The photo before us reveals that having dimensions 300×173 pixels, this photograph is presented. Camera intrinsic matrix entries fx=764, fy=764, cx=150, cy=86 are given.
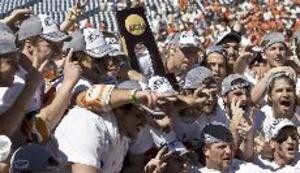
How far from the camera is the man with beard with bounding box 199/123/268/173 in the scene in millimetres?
4082

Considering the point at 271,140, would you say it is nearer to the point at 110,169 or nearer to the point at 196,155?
the point at 196,155

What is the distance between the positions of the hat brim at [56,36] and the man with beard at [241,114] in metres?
1.06

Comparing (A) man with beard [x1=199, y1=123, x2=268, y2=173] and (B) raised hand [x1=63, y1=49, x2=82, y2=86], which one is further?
(A) man with beard [x1=199, y1=123, x2=268, y2=173]

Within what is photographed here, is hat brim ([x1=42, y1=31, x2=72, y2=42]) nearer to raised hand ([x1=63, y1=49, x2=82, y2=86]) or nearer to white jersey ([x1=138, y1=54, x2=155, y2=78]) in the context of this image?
raised hand ([x1=63, y1=49, x2=82, y2=86])

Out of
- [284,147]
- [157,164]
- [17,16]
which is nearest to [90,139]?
[157,164]

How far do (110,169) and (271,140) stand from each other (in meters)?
1.38

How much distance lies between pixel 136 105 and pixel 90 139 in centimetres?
24

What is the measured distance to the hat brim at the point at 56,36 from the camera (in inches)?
153

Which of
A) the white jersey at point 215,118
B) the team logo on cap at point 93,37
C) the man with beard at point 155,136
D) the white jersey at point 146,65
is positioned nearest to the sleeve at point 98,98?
the man with beard at point 155,136

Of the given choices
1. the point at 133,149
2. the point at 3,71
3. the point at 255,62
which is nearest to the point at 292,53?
the point at 255,62

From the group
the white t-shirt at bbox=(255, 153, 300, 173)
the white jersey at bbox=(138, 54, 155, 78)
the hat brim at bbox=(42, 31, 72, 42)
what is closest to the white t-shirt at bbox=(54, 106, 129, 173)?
the hat brim at bbox=(42, 31, 72, 42)

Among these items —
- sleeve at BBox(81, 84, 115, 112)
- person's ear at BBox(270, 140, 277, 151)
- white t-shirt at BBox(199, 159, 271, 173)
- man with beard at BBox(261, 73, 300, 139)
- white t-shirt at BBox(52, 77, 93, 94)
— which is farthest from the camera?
man with beard at BBox(261, 73, 300, 139)

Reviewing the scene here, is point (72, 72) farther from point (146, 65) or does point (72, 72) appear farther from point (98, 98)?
point (146, 65)

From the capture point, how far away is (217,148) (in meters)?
4.09
